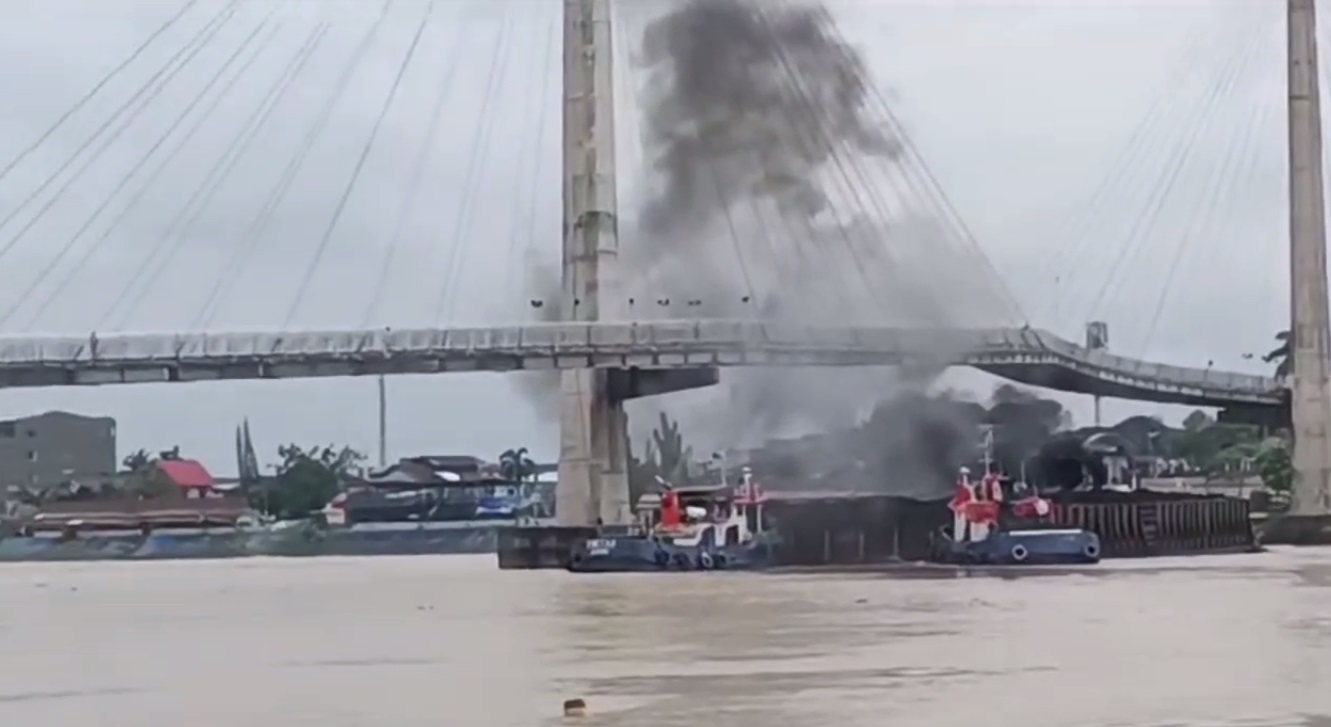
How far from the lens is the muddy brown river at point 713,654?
1106 inches

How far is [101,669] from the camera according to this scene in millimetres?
37312

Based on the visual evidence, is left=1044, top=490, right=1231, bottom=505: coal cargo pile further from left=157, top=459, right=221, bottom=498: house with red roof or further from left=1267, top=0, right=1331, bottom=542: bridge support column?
left=157, top=459, right=221, bottom=498: house with red roof

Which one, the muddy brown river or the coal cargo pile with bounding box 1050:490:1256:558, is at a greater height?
the coal cargo pile with bounding box 1050:490:1256:558

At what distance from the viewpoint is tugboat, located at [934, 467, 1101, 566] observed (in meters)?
68.1

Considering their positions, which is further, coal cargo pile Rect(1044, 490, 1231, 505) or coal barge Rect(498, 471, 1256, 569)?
coal cargo pile Rect(1044, 490, 1231, 505)

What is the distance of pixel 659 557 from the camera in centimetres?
7119

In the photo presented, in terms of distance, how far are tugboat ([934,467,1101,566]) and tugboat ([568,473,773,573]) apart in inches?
208

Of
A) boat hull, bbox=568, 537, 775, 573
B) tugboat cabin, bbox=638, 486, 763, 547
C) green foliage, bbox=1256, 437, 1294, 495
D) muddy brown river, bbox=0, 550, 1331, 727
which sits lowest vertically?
muddy brown river, bbox=0, 550, 1331, 727

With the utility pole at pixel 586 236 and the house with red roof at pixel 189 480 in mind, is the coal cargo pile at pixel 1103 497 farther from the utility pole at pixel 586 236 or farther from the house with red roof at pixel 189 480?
the house with red roof at pixel 189 480

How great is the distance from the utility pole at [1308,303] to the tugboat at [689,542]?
28235 millimetres

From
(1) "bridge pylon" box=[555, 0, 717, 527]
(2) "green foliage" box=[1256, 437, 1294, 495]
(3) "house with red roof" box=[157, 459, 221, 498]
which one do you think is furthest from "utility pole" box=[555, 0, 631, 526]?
(3) "house with red roof" box=[157, 459, 221, 498]

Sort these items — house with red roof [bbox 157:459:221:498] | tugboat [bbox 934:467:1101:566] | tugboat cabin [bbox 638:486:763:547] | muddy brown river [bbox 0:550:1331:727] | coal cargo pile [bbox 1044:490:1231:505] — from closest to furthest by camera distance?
muddy brown river [bbox 0:550:1331:727]
tugboat [bbox 934:467:1101:566]
tugboat cabin [bbox 638:486:763:547]
coal cargo pile [bbox 1044:490:1231:505]
house with red roof [bbox 157:459:221:498]

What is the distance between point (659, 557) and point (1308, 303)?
115ft

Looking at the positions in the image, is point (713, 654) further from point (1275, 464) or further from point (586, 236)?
point (1275, 464)
